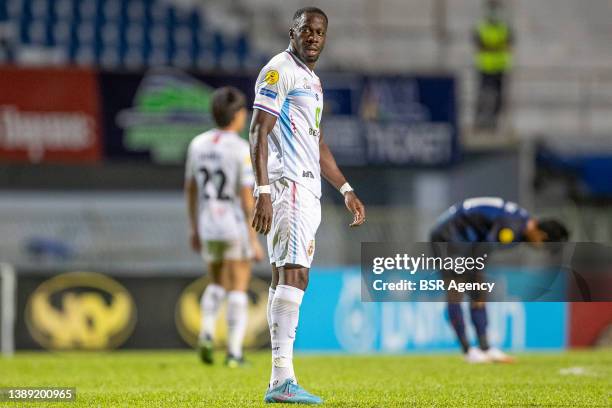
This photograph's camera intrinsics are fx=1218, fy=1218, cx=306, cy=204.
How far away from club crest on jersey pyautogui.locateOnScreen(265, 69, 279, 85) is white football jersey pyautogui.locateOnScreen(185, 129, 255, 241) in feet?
12.2

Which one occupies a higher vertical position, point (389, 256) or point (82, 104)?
point (82, 104)

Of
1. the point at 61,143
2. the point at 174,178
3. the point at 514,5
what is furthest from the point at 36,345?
the point at 514,5

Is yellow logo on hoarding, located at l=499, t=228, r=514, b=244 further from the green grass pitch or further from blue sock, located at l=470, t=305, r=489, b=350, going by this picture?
the green grass pitch

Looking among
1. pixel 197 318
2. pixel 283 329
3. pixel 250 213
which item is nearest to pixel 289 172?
pixel 283 329

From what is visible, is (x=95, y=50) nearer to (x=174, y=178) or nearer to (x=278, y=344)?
(x=174, y=178)

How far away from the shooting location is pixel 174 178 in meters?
19.6

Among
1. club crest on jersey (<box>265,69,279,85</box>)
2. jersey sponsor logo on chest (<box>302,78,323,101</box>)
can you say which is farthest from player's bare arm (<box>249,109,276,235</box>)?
jersey sponsor logo on chest (<box>302,78,323,101</box>)

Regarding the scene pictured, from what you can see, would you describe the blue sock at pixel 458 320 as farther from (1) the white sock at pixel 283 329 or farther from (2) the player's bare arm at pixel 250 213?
(1) the white sock at pixel 283 329

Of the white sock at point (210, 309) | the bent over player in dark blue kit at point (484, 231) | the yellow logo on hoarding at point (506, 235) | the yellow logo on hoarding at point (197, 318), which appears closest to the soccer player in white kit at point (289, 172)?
the white sock at point (210, 309)

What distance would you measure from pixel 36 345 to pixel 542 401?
26.4ft

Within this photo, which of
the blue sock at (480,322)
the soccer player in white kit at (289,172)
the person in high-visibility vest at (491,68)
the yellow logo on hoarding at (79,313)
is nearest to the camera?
the soccer player in white kit at (289,172)

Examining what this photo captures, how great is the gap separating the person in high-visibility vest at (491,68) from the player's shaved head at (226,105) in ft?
30.2

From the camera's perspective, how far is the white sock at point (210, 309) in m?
9.84

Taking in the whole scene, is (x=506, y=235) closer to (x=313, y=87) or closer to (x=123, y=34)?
(x=313, y=87)
